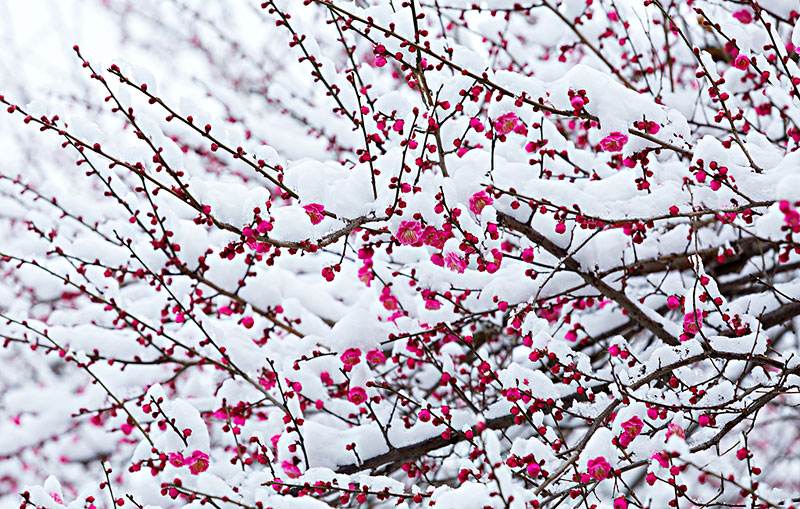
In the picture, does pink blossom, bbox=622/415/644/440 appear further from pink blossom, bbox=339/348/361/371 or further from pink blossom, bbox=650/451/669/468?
pink blossom, bbox=339/348/361/371

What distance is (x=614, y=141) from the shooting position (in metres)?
2.37

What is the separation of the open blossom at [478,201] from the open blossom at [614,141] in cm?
44

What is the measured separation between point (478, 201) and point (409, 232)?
26cm

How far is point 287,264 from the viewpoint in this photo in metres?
4.19

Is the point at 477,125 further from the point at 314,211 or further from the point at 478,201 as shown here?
the point at 314,211

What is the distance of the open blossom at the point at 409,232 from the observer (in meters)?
2.32

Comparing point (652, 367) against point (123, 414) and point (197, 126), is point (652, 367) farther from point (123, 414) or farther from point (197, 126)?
point (123, 414)

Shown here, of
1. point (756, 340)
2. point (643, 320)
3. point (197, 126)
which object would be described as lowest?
point (756, 340)

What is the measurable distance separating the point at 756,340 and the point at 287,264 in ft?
8.65

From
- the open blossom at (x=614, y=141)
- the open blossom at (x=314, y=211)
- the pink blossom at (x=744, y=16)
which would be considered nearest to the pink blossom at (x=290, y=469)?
the open blossom at (x=314, y=211)

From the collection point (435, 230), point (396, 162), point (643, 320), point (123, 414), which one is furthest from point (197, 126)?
point (643, 320)

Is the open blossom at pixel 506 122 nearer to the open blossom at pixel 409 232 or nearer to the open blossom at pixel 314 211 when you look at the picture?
the open blossom at pixel 409 232

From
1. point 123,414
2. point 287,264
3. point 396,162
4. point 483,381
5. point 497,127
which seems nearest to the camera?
point 396,162

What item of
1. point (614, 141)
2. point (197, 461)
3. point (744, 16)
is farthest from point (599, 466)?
point (744, 16)
